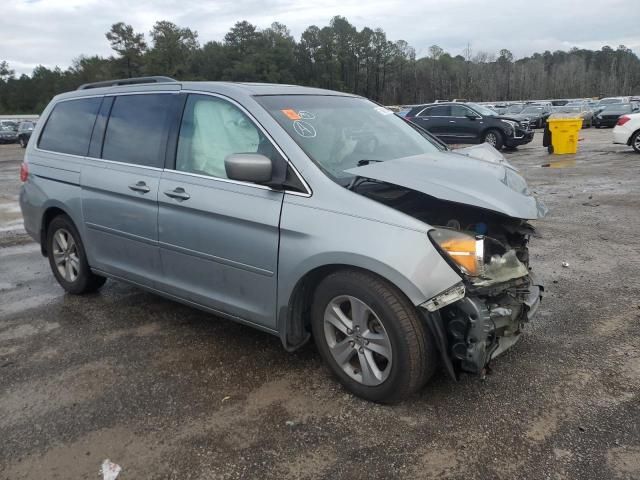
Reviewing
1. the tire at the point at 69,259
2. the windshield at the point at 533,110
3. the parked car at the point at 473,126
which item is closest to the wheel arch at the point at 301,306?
the tire at the point at 69,259

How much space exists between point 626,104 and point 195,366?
34084 millimetres

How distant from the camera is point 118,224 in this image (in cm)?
418

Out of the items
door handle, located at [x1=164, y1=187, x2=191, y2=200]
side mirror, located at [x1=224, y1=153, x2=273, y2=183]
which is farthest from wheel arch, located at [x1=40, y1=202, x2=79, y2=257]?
side mirror, located at [x1=224, y1=153, x2=273, y2=183]

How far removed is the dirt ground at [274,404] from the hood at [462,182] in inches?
42.3

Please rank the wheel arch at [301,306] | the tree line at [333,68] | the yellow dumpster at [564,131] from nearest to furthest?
the wheel arch at [301,306], the yellow dumpster at [564,131], the tree line at [333,68]

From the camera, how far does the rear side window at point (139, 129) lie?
396 centimetres

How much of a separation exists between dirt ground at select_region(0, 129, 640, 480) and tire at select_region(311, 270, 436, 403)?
0.50 feet

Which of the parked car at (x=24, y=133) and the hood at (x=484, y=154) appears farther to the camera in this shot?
the parked car at (x=24, y=133)

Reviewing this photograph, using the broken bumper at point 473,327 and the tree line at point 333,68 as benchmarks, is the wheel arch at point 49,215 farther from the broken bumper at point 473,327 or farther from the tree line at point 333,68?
the tree line at point 333,68

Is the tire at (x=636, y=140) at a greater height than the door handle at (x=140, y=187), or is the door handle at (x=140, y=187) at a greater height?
the tire at (x=636, y=140)

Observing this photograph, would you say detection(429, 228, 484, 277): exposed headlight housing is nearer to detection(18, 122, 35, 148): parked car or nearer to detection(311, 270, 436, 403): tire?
detection(311, 270, 436, 403): tire

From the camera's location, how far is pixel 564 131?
17516 mm

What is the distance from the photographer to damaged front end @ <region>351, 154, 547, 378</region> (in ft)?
9.15

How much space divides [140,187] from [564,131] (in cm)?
Result: 1668
